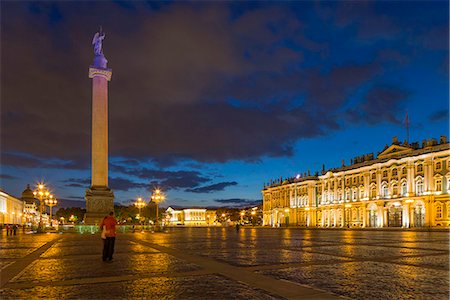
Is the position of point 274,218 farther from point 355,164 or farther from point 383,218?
point 383,218

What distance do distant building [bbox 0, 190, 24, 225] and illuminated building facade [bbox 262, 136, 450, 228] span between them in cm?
7814

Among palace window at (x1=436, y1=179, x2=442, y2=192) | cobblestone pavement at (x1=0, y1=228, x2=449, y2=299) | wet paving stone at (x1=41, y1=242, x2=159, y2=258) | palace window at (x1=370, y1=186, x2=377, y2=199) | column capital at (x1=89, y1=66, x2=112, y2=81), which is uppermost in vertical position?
column capital at (x1=89, y1=66, x2=112, y2=81)

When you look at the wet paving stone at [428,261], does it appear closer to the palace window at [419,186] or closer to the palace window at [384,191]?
the palace window at [419,186]

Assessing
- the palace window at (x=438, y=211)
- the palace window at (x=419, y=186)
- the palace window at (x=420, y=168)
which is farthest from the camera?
the palace window at (x=420, y=168)

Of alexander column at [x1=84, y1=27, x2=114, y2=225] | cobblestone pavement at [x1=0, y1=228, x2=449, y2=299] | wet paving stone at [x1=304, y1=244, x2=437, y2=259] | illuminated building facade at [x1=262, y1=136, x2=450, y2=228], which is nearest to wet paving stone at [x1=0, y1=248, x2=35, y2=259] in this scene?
cobblestone pavement at [x1=0, y1=228, x2=449, y2=299]

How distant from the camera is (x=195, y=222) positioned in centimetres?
18462

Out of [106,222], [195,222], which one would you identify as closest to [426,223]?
[106,222]

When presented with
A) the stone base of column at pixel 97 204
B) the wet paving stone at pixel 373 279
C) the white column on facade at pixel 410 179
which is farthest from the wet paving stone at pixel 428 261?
the white column on facade at pixel 410 179

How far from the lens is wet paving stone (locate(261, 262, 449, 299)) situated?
9633 mm

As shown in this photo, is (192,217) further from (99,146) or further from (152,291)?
(152,291)

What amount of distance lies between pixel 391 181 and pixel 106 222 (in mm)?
78377

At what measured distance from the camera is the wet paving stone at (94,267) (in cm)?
1254

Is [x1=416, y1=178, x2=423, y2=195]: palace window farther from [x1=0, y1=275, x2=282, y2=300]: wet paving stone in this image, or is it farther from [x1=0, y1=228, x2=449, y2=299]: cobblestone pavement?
[x1=0, y1=275, x2=282, y2=300]: wet paving stone

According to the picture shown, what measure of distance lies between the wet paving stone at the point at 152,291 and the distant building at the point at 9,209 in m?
123
